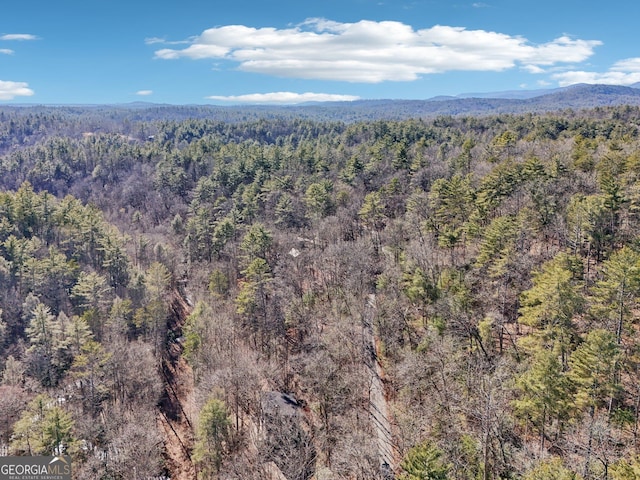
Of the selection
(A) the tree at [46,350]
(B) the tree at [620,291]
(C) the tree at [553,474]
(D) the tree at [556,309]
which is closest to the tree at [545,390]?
(D) the tree at [556,309]

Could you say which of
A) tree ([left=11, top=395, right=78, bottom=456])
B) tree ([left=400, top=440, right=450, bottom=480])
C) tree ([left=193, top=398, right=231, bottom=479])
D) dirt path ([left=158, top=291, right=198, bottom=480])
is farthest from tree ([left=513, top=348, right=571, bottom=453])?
tree ([left=11, top=395, right=78, bottom=456])

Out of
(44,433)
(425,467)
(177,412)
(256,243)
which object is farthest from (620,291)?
(177,412)

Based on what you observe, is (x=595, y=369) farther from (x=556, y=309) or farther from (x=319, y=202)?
(x=319, y=202)

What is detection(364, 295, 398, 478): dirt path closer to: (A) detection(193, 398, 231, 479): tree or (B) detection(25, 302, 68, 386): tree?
(A) detection(193, 398, 231, 479): tree

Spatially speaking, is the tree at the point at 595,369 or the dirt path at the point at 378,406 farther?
the dirt path at the point at 378,406

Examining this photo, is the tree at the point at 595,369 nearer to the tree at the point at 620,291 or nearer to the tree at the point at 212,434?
the tree at the point at 620,291
